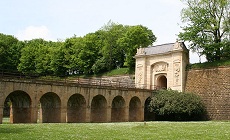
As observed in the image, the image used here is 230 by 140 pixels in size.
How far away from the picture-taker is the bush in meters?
38.0

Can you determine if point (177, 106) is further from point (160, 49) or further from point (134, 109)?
point (160, 49)

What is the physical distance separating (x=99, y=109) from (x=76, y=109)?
3248 mm

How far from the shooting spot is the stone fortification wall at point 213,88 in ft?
128

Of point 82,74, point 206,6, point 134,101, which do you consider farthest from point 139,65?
point 82,74

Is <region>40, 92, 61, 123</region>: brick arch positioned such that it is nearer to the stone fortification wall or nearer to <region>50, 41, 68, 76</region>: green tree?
the stone fortification wall

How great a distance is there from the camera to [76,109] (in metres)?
34.3

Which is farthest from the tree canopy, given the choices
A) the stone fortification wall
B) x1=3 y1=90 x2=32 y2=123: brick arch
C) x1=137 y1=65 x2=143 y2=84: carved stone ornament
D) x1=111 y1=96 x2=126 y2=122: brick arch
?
x1=3 y1=90 x2=32 y2=123: brick arch

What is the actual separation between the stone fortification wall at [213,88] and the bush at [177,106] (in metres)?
1.28

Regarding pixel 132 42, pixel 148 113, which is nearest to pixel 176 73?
pixel 148 113

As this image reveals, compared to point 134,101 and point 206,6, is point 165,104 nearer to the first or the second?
point 134,101

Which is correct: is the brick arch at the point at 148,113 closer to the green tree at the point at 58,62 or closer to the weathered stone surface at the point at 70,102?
the weathered stone surface at the point at 70,102

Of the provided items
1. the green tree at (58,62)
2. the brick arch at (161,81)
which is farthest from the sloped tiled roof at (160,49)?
the green tree at (58,62)

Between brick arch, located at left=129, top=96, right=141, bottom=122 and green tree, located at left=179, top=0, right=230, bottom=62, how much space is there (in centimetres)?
1143

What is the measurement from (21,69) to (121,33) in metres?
21.0
